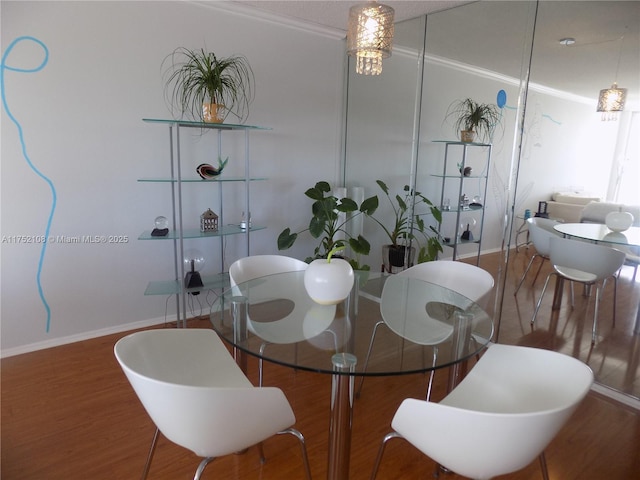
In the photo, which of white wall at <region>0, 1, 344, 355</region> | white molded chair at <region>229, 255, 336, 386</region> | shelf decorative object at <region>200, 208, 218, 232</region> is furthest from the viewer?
shelf decorative object at <region>200, 208, 218, 232</region>

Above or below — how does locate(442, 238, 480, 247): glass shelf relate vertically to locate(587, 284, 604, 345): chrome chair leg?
above

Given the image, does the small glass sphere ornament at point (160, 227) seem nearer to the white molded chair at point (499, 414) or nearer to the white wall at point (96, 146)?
the white wall at point (96, 146)

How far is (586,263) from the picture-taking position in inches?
108

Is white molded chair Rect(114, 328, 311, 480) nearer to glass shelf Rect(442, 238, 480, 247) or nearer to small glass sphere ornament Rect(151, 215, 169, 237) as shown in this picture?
small glass sphere ornament Rect(151, 215, 169, 237)

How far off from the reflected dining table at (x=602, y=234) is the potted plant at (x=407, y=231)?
1015mm

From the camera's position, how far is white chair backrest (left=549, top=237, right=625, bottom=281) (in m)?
2.56

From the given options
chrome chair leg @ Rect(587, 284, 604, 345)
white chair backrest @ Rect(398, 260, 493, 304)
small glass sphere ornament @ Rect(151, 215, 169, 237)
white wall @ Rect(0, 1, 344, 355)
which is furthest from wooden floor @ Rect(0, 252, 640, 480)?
small glass sphere ornament @ Rect(151, 215, 169, 237)

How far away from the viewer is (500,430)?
3.76 feet

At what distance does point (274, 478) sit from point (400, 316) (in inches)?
36.5

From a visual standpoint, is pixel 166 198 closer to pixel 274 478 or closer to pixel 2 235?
pixel 2 235

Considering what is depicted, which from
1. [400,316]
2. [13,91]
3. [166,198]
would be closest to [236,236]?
[166,198]

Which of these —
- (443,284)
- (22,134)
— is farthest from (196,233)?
(443,284)

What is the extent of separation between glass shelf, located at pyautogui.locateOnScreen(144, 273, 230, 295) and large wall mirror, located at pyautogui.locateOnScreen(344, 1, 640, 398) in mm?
1782

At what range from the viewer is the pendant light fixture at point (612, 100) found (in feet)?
7.55
